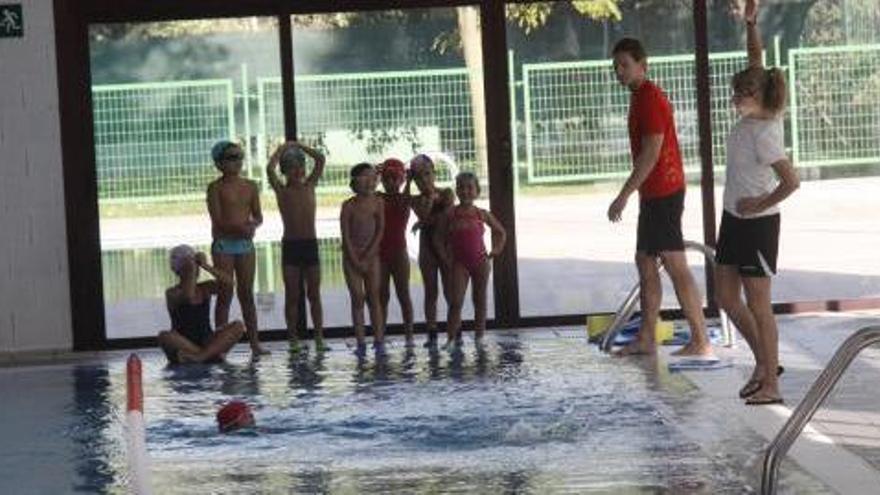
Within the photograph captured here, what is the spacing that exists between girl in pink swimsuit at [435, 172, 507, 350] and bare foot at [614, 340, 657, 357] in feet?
5.33

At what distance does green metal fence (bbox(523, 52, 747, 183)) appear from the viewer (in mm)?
15672

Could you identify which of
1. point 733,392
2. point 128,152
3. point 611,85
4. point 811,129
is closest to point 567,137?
point 611,85

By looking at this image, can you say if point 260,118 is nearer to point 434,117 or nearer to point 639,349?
point 434,117

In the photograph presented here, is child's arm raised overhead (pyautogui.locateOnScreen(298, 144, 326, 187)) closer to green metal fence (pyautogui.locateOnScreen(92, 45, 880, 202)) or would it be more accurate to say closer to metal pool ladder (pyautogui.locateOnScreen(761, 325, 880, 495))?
green metal fence (pyautogui.locateOnScreen(92, 45, 880, 202))

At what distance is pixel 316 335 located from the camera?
14953 millimetres

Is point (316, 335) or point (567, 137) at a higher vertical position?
point (567, 137)

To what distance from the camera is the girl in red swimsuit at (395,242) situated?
1486cm

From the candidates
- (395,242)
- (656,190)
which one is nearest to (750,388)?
(656,190)

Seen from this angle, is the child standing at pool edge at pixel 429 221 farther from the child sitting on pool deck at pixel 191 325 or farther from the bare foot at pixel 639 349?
the bare foot at pixel 639 349

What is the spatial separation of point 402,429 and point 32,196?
5906 mm

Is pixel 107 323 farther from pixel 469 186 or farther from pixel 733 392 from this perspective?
pixel 733 392

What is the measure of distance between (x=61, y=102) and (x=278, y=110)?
1.68 meters

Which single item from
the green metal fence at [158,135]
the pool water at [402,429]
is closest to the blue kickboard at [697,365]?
the pool water at [402,429]

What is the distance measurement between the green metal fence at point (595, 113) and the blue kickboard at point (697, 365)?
354 centimetres
